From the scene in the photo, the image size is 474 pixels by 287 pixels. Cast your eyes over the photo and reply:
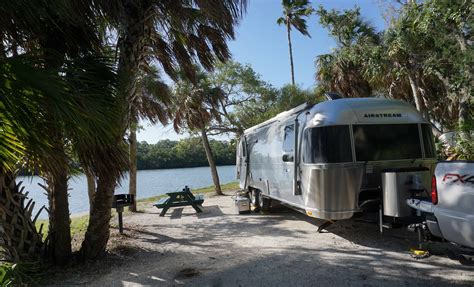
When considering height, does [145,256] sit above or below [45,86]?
below

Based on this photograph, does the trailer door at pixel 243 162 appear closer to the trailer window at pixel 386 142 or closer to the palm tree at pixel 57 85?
the trailer window at pixel 386 142

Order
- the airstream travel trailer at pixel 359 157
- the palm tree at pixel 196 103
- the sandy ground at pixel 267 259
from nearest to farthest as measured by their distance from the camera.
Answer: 1. the sandy ground at pixel 267 259
2. the airstream travel trailer at pixel 359 157
3. the palm tree at pixel 196 103

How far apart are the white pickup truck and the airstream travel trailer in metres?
1.56

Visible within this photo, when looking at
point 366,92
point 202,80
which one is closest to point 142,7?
point 202,80

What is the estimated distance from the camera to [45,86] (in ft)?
11.7

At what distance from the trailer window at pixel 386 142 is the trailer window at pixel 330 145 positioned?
235 mm

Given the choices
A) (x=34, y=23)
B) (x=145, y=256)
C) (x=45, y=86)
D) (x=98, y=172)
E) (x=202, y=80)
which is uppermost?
(x=202, y=80)

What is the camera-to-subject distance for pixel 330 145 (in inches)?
267

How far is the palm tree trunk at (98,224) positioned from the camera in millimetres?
6863

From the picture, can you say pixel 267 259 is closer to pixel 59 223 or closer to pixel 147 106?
pixel 59 223

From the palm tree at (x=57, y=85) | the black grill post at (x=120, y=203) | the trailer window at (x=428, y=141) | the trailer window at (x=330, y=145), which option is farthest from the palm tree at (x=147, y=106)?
the trailer window at (x=428, y=141)

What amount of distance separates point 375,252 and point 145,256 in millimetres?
4318

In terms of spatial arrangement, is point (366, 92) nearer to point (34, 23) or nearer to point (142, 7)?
point (142, 7)

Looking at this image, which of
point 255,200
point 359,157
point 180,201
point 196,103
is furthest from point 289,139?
point 196,103
